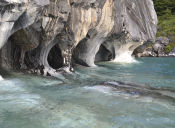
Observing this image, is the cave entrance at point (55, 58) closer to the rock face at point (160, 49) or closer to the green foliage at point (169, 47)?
the rock face at point (160, 49)

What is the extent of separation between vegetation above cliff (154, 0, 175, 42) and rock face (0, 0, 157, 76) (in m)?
25.1

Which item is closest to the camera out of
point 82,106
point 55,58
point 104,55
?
point 82,106

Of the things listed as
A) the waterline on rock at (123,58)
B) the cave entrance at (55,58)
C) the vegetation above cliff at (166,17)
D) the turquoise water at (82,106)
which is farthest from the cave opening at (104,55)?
the vegetation above cliff at (166,17)

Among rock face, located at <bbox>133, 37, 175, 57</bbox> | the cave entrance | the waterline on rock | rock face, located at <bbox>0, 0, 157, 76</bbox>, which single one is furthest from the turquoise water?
rock face, located at <bbox>133, 37, 175, 57</bbox>

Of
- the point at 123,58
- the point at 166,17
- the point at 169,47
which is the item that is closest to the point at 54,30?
the point at 123,58

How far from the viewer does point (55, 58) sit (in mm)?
16609

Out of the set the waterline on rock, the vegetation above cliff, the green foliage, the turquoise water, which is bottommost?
the turquoise water

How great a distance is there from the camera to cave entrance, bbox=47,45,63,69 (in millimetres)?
16038

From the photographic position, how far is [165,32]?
46094 millimetres

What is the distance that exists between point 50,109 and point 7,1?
3.63 m

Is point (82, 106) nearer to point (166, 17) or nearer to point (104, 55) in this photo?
point (104, 55)

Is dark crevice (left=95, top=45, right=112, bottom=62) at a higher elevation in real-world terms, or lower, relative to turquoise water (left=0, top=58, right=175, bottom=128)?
higher

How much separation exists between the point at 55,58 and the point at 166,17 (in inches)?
1727

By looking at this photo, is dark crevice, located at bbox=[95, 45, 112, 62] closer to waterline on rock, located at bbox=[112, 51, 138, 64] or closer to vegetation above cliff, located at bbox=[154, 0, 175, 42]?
waterline on rock, located at bbox=[112, 51, 138, 64]
